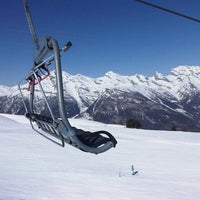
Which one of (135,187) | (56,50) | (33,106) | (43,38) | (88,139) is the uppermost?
(43,38)

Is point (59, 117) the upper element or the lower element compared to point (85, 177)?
upper

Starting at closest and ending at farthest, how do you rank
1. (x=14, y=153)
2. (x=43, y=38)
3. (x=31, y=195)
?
(x=43, y=38) → (x=31, y=195) → (x=14, y=153)

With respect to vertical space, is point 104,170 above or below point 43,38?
below

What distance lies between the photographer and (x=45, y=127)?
4477 millimetres

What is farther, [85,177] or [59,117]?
[85,177]

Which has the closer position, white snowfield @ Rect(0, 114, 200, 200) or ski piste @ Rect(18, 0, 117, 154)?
ski piste @ Rect(18, 0, 117, 154)

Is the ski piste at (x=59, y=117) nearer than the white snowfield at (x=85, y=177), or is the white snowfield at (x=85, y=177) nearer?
the ski piste at (x=59, y=117)

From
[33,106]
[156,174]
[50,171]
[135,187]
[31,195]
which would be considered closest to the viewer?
[33,106]

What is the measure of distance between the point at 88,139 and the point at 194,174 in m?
21.9

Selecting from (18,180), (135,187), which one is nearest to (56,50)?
(18,180)

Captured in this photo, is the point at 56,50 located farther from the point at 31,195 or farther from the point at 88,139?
A: the point at 31,195

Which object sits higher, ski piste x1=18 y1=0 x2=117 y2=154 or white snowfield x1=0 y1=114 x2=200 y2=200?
ski piste x1=18 y1=0 x2=117 y2=154

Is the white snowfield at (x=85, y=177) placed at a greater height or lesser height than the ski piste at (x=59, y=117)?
lesser

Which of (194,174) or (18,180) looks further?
(194,174)
